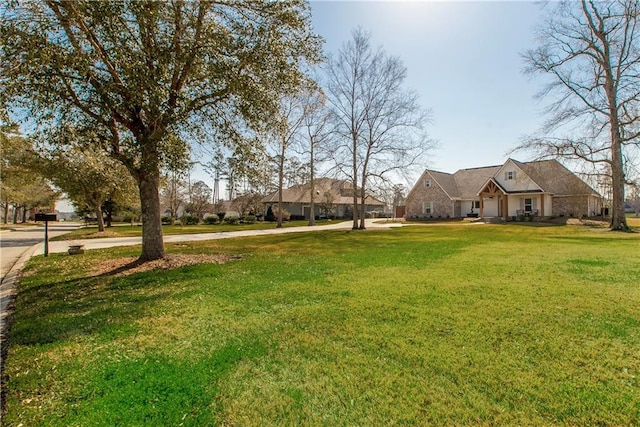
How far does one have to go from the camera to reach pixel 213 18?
8.50 m

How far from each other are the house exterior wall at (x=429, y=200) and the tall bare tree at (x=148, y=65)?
31.0 metres

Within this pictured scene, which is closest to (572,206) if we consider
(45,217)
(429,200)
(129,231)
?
(429,200)

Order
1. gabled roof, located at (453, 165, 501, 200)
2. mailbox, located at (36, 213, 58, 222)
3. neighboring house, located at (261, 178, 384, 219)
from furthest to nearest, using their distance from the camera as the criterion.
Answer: neighboring house, located at (261, 178, 384, 219), gabled roof, located at (453, 165, 501, 200), mailbox, located at (36, 213, 58, 222)

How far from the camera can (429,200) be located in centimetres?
3825

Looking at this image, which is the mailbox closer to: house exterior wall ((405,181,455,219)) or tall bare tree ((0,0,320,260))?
tall bare tree ((0,0,320,260))

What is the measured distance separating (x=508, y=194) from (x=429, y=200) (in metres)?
8.36

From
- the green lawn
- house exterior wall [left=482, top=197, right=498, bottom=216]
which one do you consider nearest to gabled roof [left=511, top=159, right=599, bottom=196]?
house exterior wall [left=482, top=197, right=498, bottom=216]

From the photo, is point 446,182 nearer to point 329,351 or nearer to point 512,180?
point 512,180

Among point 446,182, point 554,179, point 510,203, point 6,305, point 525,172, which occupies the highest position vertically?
point 446,182

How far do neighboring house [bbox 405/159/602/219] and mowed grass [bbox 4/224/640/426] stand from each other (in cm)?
2458

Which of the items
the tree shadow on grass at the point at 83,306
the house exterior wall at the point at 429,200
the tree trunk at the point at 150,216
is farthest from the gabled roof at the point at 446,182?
the tree shadow on grass at the point at 83,306

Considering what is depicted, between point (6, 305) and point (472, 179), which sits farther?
point (472, 179)

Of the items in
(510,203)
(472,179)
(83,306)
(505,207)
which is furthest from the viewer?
(472,179)

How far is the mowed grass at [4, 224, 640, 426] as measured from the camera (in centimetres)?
266
